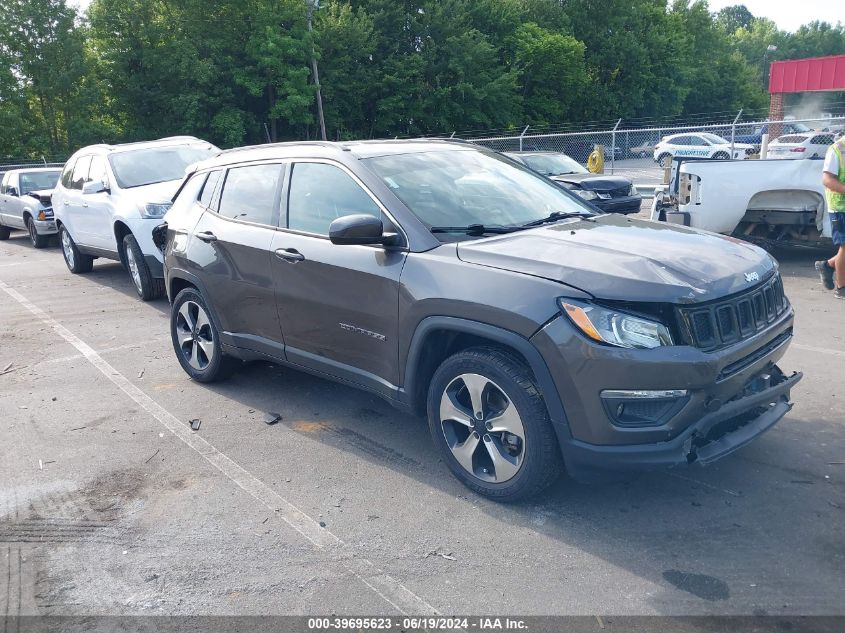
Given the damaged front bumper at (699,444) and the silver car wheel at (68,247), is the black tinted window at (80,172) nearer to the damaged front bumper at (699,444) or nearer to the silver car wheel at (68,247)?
the silver car wheel at (68,247)

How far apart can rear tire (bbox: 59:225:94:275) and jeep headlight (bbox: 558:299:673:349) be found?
10.3 meters

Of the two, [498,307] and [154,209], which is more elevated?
[154,209]

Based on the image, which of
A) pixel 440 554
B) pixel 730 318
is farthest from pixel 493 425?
pixel 730 318

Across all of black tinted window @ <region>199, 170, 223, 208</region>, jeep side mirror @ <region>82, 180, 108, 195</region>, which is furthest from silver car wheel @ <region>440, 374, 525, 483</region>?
jeep side mirror @ <region>82, 180, 108, 195</region>

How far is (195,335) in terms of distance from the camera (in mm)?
5879

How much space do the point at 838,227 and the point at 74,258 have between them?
34.8ft

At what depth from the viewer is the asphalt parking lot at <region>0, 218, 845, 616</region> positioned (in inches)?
123

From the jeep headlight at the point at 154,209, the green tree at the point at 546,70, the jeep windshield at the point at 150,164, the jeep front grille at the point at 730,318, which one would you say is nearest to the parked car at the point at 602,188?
the jeep windshield at the point at 150,164

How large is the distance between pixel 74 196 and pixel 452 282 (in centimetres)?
885

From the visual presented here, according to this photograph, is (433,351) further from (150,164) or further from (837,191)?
(150,164)

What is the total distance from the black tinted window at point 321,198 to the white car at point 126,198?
4.35 m

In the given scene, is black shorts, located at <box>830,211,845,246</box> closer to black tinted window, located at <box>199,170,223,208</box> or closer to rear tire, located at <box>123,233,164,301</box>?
black tinted window, located at <box>199,170,223,208</box>

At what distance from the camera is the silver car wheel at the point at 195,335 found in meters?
5.76

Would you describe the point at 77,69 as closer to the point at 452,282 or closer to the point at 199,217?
the point at 199,217
